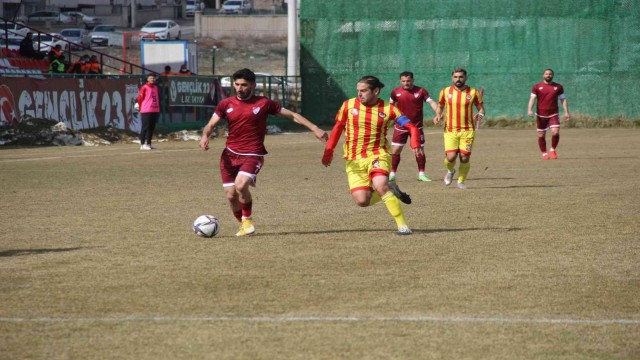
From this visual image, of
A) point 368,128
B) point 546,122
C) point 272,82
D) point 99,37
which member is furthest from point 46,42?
point 368,128

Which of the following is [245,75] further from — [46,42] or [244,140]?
[46,42]

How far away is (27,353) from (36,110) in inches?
931

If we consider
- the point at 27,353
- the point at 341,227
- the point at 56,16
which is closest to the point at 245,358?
the point at 27,353

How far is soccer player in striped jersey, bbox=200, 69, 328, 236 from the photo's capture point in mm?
11969

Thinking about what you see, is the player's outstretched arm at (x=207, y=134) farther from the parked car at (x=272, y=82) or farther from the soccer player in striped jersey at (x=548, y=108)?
the parked car at (x=272, y=82)

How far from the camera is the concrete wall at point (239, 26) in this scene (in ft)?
279

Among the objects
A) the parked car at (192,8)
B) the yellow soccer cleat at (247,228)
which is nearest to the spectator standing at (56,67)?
the yellow soccer cleat at (247,228)

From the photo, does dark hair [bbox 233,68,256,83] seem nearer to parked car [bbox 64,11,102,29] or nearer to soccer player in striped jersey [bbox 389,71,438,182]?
soccer player in striped jersey [bbox 389,71,438,182]

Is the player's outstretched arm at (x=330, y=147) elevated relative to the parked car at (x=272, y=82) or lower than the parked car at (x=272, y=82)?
elevated

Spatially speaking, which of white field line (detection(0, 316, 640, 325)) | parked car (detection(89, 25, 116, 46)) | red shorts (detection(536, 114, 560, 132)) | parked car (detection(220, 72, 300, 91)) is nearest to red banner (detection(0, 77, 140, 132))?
parked car (detection(220, 72, 300, 91))

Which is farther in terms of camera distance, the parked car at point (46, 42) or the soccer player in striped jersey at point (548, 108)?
the parked car at point (46, 42)

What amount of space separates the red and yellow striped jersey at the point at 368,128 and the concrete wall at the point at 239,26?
242ft

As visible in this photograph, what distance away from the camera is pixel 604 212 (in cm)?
1414

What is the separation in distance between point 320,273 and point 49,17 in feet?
244
